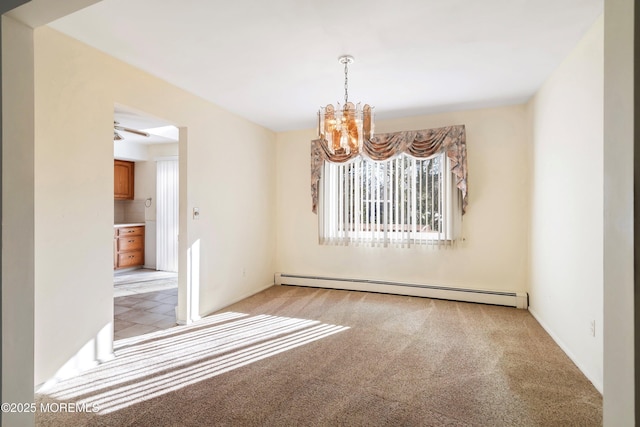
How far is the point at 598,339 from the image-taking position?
2.21 metres

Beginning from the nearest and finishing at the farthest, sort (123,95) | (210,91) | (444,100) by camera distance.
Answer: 1. (123,95)
2. (210,91)
3. (444,100)

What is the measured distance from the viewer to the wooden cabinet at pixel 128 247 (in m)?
6.29

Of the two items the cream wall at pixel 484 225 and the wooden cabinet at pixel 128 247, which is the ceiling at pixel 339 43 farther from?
the wooden cabinet at pixel 128 247

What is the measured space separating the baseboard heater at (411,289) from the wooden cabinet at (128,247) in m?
3.46

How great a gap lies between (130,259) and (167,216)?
122cm

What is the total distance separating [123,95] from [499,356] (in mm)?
4039

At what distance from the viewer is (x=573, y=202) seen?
2.62 m

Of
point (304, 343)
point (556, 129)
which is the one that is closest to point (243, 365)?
point (304, 343)

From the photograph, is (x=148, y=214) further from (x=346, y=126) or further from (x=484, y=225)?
(x=484, y=225)

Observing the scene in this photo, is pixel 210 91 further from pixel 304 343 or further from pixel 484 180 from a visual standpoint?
pixel 484 180

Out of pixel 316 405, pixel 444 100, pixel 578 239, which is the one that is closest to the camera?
pixel 316 405

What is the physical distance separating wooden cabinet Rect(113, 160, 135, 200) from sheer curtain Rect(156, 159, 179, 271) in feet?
2.77

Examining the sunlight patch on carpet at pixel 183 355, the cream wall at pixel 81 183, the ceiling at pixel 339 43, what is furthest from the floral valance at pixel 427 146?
the sunlight patch on carpet at pixel 183 355

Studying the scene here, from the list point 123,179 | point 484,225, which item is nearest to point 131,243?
point 123,179
